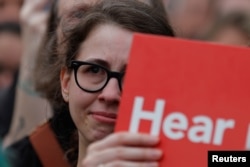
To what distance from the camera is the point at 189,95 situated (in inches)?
105

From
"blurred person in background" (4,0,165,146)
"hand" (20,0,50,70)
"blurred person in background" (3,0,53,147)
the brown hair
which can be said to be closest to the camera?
the brown hair

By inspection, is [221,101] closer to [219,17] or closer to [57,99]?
[57,99]

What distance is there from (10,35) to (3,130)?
4.39 ft

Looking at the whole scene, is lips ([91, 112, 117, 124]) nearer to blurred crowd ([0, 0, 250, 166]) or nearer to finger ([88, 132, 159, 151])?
finger ([88, 132, 159, 151])

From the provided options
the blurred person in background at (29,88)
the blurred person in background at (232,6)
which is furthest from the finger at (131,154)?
the blurred person in background at (232,6)

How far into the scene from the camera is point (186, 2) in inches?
275

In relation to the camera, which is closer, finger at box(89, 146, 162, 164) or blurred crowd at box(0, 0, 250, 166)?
finger at box(89, 146, 162, 164)

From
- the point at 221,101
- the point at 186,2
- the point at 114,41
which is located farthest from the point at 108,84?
the point at 186,2

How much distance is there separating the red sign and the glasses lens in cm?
44

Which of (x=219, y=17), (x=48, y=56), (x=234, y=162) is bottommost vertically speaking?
(x=234, y=162)

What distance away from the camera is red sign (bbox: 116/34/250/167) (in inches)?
104

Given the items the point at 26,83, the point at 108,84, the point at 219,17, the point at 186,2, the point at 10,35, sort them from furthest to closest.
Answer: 1. the point at 186,2
2. the point at 10,35
3. the point at 219,17
4. the point at 26,83
5. the point at 108,84

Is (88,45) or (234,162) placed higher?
(88,45)

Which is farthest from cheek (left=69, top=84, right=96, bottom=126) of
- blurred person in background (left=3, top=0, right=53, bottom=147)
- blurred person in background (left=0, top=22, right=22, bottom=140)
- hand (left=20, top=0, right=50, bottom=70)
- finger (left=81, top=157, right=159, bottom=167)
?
blurred person in background (left=0, top=22, right=22, bottom=140)
